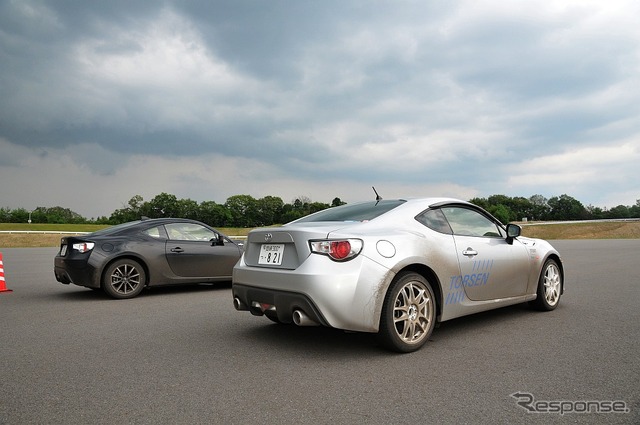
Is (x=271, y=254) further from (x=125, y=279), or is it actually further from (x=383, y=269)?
(x=125, y=279)

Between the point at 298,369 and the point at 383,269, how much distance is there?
111 centimetres

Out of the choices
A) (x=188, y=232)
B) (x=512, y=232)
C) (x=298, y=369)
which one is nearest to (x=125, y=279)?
(x=188, y=232)

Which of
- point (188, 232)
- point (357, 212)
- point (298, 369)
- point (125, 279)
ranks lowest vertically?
point (298, 369)

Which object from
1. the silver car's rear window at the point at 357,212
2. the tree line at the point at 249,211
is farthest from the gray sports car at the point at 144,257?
the tree line at the point at 249,211

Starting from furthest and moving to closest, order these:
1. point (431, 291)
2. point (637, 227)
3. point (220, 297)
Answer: point (637, 227)
point (220, 297)
point (431, 291)

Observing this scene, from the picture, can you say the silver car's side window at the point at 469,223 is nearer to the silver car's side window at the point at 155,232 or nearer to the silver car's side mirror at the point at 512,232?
the silver car's side mirror at the point at 512,232

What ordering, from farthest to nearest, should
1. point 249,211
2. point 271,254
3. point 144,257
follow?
1. point 249,211
2. point 144,257
3. point 271,254

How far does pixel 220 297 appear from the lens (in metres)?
7.99

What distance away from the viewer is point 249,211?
13662 cm

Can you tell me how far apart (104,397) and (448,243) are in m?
3.39

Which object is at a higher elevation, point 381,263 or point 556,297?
point 381,263

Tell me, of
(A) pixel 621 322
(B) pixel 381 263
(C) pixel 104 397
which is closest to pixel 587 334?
(A) pixel 621 322

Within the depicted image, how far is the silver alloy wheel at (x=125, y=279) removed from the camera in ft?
25.4

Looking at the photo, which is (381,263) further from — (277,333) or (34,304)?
(34,304)
